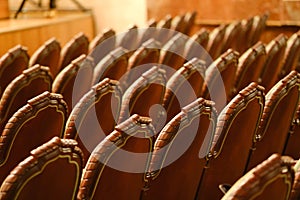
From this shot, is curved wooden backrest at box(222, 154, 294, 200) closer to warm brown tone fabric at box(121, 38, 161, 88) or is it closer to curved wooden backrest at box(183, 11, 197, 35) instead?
warm brown tone fabric at box(121, 38, 161, 88)

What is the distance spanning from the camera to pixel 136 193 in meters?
0.90

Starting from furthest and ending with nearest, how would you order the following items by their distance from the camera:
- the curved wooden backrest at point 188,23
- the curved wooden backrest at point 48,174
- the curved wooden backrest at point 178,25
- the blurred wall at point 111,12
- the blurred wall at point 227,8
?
the blurred wall at point 111,12 → the blurred wall at point 227,8 → the curved wooden backrest at point 188,23 → the curved wooden backrest at point 178,25 → the curved wooden backrest at point 48,174

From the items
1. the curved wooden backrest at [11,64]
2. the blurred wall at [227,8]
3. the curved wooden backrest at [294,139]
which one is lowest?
the curved wooden backrest at [294,139]

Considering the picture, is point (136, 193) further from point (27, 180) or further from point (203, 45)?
point (203, 45)

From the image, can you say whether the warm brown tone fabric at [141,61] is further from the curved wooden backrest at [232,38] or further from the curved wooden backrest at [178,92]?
the curved wooden backrest at [232,38]

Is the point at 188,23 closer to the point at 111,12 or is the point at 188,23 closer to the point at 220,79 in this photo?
the point at 111,12

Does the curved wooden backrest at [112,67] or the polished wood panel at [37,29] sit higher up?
the curved wooden backrest at [112,67]

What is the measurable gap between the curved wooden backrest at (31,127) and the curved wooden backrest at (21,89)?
0.70ft

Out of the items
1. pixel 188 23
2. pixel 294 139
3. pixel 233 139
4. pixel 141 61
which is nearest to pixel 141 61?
pixel 141 61

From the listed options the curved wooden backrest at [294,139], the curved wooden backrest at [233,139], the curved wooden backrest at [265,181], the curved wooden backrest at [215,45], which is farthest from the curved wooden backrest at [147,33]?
the curved wooden backrest at [265,181]

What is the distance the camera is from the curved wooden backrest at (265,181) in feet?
1.94

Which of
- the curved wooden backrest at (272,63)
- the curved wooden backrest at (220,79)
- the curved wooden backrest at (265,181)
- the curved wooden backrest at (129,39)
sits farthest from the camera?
the curved wooden backrest at (129,39)

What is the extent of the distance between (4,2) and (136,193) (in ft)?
7.42

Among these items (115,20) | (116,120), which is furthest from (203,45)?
(115,20)
